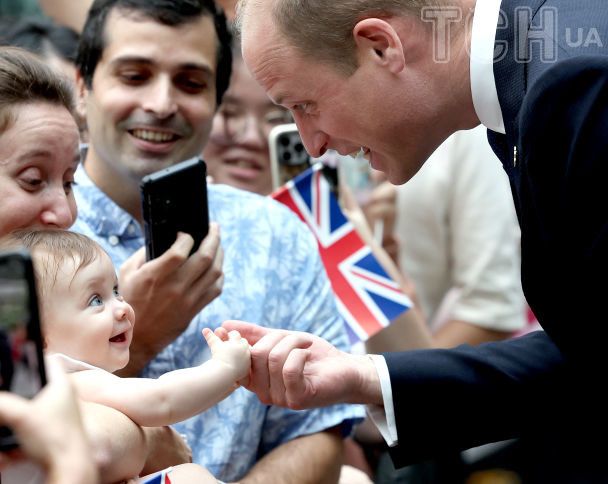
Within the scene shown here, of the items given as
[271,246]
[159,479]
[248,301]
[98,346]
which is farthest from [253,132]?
[159,479]

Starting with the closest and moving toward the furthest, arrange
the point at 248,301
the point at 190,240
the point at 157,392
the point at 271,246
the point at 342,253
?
the point at 157,392 < the point at 190,240 < the point at 248,301 < the point at 271,246 < the point at 342,253

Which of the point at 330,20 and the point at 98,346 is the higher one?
the point at 330,20

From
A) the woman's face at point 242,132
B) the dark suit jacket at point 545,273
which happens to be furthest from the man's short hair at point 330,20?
the woman's face at point 242,132

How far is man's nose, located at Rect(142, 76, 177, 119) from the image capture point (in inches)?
123

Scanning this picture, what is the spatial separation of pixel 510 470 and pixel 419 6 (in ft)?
12.5

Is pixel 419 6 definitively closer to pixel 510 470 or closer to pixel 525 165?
pixel 525 165

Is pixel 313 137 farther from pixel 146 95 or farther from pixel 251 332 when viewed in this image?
pixel 146 95

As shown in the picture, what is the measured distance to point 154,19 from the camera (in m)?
3.19

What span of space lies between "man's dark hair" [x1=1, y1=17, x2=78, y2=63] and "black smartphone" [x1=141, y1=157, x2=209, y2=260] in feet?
4.40

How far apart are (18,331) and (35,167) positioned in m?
1.14

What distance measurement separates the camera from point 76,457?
1335 millimetres

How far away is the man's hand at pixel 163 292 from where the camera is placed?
276cm

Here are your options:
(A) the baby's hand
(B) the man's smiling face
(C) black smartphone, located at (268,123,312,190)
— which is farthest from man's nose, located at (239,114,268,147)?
(A) the baby's hand

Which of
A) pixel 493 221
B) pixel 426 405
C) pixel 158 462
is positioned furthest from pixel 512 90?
pixel 493 221
